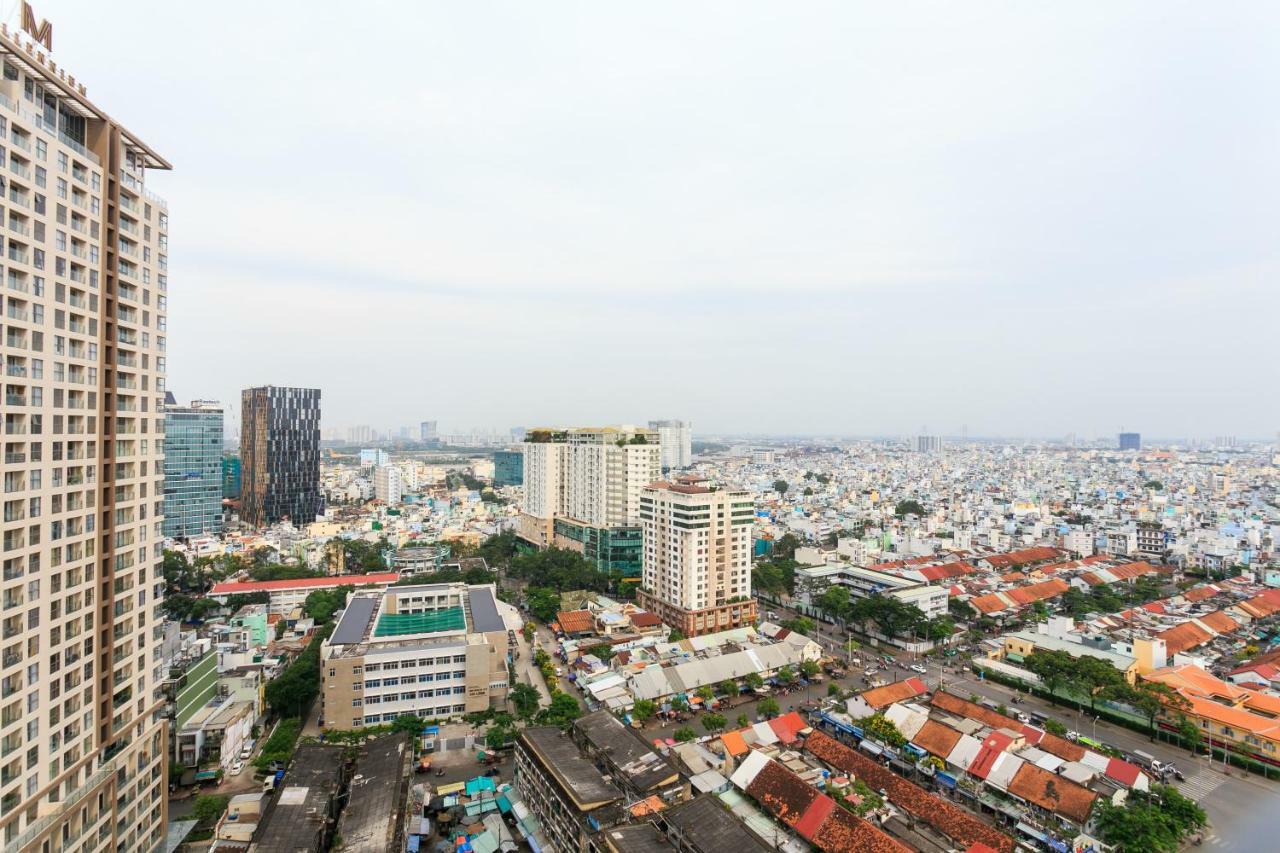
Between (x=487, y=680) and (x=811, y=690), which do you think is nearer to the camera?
(x=487, y=680)

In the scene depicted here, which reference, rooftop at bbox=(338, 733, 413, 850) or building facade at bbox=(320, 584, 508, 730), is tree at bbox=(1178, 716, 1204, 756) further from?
rooftop at bbox=(338, 733, 413, 850)

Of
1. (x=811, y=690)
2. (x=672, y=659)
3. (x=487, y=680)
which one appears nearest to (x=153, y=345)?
(x=487, y=680)

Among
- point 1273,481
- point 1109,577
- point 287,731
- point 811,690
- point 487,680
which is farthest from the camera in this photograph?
point 1273,481

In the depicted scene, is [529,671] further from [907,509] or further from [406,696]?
[907,509]

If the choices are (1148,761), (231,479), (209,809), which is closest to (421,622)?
(209,809)

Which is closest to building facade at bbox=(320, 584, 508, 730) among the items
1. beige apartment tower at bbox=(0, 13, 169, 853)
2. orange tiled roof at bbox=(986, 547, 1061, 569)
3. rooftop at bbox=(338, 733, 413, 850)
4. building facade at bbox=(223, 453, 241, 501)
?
rooftop at bbox=(338, 733, 413, 850)

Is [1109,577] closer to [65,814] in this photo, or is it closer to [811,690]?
[811,690]

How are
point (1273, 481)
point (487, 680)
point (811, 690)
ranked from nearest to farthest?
point (487, 680)
point (811, 690)
point (1273, 481)

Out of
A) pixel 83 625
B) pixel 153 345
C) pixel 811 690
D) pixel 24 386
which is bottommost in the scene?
pixel 811 690
